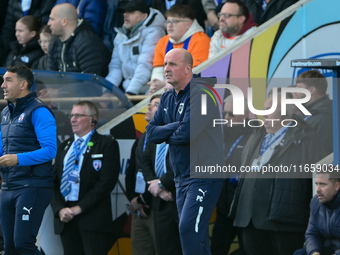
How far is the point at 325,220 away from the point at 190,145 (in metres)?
1.52

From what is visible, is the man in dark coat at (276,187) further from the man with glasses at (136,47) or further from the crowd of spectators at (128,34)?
the man with glasses at (136,47)

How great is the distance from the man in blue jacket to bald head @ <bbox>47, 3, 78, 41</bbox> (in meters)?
4.98

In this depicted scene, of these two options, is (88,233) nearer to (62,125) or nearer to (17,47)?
(62,125)

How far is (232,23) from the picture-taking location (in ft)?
30.6

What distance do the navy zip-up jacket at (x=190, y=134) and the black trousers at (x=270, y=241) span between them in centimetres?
130

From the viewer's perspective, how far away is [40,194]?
7008 millimetres

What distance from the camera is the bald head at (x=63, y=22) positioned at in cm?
1049

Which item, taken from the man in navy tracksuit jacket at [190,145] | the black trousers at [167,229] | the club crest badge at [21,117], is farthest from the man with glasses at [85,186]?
the man in navy tracksuit jacket at [190,145]

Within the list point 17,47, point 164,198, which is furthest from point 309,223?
point 17,47

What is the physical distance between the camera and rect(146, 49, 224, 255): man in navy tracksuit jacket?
6.34 metres

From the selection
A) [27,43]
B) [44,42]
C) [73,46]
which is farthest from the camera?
[27,43]

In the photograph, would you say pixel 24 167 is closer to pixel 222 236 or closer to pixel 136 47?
pixel 222 236

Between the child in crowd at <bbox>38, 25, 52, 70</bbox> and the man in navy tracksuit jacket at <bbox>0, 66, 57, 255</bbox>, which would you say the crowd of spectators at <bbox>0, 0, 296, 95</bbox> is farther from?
the man in navy tracksuit jacket at <bbox>0, 66, 57, 255</bbox>

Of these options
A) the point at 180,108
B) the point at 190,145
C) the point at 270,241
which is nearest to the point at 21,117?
the point at 180,108
